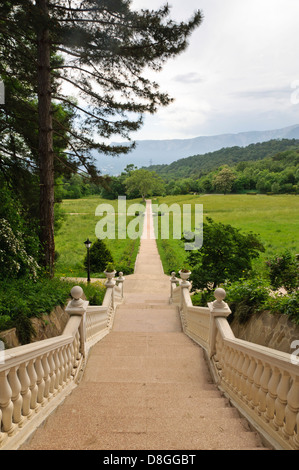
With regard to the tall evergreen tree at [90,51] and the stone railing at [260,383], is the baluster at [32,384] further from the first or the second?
the tall evergreen tree at [90,51]

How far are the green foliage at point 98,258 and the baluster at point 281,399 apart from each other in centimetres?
1579

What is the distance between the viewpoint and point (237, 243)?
9961 millimetres

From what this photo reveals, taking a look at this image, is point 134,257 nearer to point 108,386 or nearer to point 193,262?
point 193,262

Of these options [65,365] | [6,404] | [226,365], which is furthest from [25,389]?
[226,365]

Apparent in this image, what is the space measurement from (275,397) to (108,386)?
214 cm

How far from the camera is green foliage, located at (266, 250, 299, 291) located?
7348 millimetres

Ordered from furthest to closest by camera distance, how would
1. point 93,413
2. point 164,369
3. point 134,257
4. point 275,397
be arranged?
point 134,257 → point 164,369 → point 93,413 → point 275,397

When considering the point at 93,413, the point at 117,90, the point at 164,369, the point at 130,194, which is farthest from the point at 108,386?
the point at 130,194

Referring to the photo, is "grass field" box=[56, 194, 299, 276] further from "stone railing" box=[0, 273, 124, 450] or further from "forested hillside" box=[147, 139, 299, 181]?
"forested hillside" box=[147, 139, 299, 181]

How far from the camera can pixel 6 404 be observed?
7.75 feet

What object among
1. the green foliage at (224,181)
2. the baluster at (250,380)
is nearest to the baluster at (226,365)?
the baluster at (250,380)

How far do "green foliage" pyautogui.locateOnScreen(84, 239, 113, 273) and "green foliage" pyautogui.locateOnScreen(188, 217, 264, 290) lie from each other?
929 centimetres

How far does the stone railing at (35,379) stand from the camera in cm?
235

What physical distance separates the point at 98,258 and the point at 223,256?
1006 centimetres
